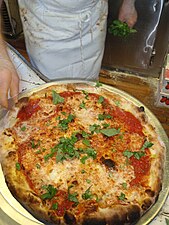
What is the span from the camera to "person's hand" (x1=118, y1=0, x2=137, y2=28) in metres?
2.10

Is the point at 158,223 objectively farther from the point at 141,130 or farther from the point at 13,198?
the point at 13,198

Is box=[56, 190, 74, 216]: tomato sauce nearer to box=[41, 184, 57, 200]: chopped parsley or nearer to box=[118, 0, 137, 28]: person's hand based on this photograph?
box=[41, 184, 57, 200]: chopped parsley

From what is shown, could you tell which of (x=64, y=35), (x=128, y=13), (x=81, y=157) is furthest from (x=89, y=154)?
(x=128, y=13)

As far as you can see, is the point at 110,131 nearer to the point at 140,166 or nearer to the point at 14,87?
the point at 140,166

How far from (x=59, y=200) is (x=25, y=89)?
1.81 feet

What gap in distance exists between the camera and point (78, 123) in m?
1.24

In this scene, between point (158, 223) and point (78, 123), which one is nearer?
point (158, 223)

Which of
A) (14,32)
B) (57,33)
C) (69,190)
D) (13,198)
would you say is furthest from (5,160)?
(14,32)

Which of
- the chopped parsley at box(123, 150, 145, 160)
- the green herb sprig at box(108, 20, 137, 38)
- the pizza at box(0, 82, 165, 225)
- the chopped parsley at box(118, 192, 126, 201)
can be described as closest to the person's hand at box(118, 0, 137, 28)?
the green herb sprig at box(108, 20, 137, 38)

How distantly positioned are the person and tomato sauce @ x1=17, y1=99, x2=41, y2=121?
22cm

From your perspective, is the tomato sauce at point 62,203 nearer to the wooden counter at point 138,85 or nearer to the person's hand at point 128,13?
the wooden counter at point 138,85

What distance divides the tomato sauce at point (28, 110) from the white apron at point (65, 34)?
1.49 feet

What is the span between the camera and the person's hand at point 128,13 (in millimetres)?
2100

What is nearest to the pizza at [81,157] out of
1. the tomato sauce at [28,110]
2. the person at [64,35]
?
the tomato sauce at [28,110]
